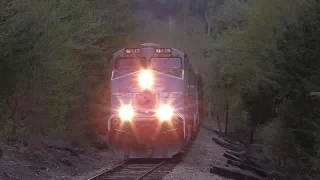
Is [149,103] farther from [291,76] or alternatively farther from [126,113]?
[291,76]

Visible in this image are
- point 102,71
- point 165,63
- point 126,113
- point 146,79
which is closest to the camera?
point 126,113

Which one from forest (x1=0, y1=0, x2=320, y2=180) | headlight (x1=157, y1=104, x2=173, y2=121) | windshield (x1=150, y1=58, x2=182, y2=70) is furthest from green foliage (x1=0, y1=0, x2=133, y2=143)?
headlight (x1=157, y1=104, x2=173, y2=121)

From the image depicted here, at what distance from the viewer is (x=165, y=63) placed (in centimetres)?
2117

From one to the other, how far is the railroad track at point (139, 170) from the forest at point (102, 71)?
4.26 m

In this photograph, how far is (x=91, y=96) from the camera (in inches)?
1219

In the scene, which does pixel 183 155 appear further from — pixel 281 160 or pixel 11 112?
pixel 11 112

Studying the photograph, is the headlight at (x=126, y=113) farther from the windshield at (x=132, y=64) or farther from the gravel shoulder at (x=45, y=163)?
the gravel shoulder at (x=45, y=163)

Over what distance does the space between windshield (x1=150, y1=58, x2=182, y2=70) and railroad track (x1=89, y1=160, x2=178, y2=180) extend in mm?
3634

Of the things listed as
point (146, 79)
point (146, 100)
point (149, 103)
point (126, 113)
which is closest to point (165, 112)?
point (149, 103)

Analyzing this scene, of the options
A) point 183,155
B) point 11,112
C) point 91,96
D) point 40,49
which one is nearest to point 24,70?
point 40,49

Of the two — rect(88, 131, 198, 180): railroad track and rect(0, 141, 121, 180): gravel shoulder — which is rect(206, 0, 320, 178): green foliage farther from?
rect(0, 141, 121, 180): gravel shoulder

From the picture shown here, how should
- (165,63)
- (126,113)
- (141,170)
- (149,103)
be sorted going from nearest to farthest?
(141,170), (126,113), (149,103), (165,63)

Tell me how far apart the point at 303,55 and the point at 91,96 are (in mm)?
14815

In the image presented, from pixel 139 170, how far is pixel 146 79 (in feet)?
12.1
